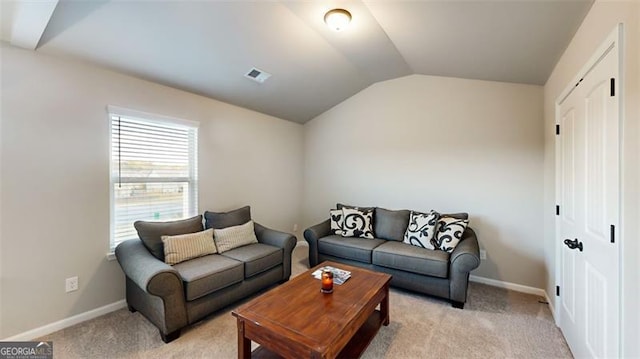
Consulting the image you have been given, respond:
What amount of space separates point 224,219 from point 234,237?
30cm

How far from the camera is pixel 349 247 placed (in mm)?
3447

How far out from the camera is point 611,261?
4.73ft

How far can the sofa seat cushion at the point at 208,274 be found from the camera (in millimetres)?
2320

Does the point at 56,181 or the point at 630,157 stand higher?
the point at 630,157

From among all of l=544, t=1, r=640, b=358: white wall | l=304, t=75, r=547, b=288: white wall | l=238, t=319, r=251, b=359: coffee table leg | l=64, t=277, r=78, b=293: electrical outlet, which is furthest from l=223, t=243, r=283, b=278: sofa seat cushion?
l=544, t=1, r=640, b=358: white wall

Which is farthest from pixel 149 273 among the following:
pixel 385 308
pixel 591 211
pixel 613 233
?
pixel 591 211

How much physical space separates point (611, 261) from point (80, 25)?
3755mm

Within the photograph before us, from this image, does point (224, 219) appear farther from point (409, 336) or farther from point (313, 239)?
point (409, 336)

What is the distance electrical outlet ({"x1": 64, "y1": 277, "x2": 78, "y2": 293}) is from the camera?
94.7 inches

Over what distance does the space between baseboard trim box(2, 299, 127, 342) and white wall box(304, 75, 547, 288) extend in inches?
121

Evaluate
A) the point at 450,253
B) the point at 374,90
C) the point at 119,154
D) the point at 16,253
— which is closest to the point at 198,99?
the point at 119,154

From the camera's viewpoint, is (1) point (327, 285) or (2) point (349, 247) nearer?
(1) point (327, 285)

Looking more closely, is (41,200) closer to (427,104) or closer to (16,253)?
(16,253)

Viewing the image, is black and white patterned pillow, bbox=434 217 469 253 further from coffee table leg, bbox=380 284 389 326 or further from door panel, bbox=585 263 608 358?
door panel, bbox=585 263 608 358
